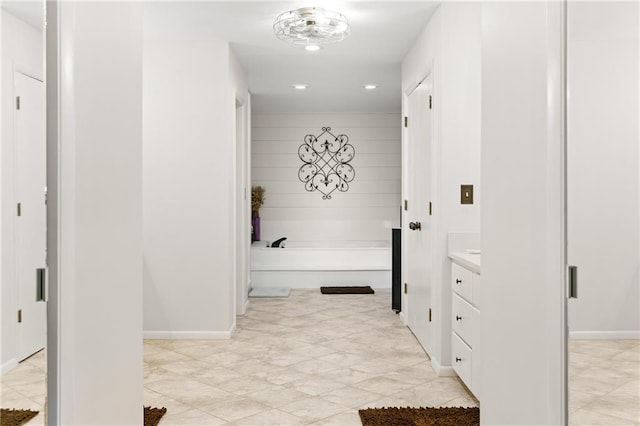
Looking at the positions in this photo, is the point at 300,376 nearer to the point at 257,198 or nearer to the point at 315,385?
the point at 315,385

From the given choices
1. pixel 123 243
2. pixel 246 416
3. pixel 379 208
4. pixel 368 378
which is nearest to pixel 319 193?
pixel 379 208

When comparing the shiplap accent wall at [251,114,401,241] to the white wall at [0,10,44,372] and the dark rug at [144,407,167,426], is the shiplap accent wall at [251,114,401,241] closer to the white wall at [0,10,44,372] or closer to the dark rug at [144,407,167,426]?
the dark rug at [144,407,167,426]

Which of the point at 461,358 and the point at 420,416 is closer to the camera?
the point at 420,416

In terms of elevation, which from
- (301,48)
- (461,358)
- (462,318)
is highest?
(301,48)

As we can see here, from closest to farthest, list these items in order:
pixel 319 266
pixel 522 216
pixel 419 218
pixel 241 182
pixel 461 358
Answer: pixel 522 216, pixel 461 358, pixel 419 218, pixel 241 182, pixel 319 266

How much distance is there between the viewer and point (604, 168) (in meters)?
1.10

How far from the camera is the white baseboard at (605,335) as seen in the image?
1009 mm

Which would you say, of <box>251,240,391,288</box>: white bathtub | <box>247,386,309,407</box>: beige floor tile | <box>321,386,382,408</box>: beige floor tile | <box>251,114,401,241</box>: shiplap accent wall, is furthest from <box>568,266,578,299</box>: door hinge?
<box>251,114,401,241</box>: shiplap accent wall

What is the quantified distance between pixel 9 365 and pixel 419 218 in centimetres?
369

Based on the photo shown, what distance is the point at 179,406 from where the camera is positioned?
3166 millimetres

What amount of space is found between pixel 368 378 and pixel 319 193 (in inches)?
208

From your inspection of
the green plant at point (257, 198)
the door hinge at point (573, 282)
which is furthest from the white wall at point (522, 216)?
the green plant at point (257, 198)

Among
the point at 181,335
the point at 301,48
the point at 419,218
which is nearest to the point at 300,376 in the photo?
the point at 181,335

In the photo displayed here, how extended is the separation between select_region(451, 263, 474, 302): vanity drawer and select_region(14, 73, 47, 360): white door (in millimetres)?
2417
